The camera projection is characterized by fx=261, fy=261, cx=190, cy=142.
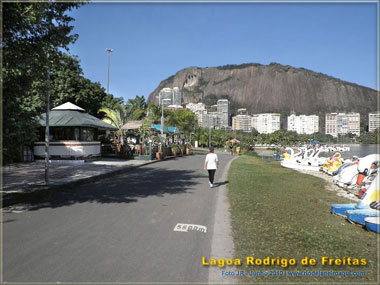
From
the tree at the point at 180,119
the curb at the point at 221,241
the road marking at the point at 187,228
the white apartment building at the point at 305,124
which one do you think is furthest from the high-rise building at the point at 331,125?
the road marking at the point at 187,228

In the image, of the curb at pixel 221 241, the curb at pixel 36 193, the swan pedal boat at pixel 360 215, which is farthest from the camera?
the curb at pixel 36 193

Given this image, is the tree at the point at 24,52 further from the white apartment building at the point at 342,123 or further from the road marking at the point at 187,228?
the white apartment building at the point at 342,123

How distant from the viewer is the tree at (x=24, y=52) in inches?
216

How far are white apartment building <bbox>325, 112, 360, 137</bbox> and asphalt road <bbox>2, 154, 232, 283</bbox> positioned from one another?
15043cm

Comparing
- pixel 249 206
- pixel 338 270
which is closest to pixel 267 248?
pixel 338 270

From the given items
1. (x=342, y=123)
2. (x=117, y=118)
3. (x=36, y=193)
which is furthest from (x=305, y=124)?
(x=36, y=193)

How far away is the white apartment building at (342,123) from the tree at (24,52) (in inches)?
5958

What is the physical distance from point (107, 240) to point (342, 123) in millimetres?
172775

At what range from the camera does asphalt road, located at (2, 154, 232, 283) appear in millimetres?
3148

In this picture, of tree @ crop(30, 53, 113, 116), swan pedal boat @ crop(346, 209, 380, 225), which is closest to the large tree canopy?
swan pedal boat @ crop(346, 209, 380, 225)

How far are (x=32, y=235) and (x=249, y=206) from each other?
4659 mm

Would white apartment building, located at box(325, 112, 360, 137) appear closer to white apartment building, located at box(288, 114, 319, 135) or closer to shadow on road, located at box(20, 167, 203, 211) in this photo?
white apartment building, located at box(288, 114, 319, 135)

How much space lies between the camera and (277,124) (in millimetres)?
193250

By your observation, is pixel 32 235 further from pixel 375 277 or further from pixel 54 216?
pixel 375 277
